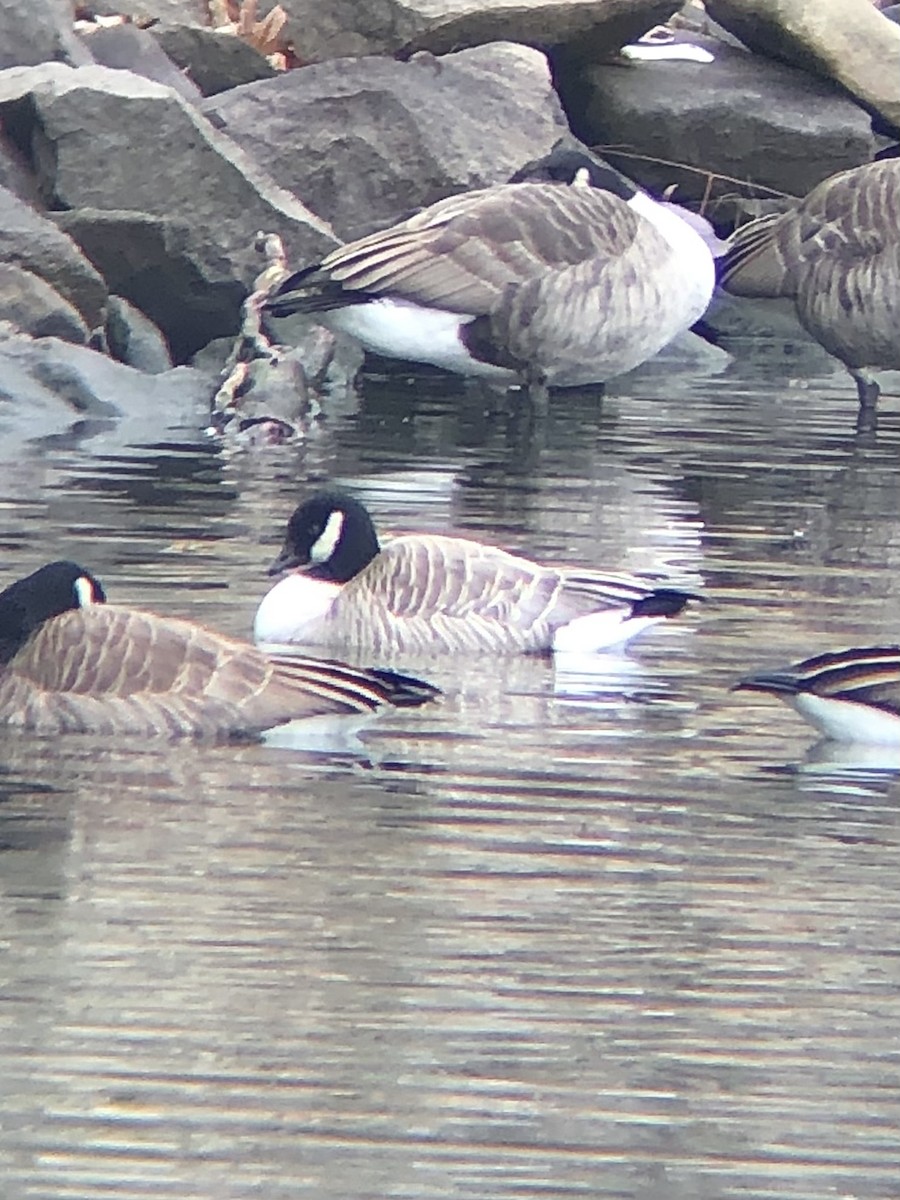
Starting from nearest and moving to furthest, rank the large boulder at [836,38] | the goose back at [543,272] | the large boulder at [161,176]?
the goose back at [543,272] < the large boulder at [161,176] < the large boulder at [836,38]

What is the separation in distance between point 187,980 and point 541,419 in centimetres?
1038

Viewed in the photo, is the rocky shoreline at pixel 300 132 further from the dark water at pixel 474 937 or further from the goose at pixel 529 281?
the dark water at pixel 474 937

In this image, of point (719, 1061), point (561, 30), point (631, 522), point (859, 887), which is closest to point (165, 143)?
point (561, 30)

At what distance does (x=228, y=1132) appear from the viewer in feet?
16.8

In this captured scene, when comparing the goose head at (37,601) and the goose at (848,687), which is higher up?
the goose at (848,687)

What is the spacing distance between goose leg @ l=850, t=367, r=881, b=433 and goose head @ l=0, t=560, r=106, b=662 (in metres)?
8.40

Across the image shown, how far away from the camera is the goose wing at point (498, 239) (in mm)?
15719

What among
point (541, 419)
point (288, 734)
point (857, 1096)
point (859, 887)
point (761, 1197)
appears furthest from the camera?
point (541, 419)

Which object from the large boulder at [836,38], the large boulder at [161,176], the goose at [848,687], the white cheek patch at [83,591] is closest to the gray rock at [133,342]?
the large boulder at [161,176]

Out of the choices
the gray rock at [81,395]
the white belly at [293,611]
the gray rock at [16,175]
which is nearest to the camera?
the white belly at [293,611]

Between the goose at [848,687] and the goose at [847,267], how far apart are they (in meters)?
8.26

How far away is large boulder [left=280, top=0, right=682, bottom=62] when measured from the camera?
19.3 meters

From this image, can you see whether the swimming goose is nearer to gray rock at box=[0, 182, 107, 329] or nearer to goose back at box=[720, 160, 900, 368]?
gray rock at box=[0, 182, 107, 329]

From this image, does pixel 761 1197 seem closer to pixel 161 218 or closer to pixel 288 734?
pixel 288 734
